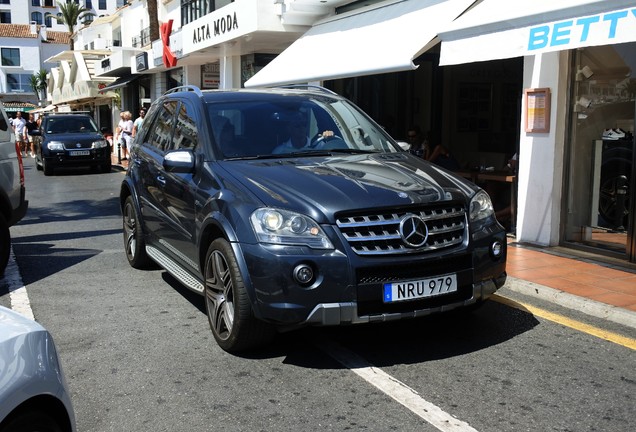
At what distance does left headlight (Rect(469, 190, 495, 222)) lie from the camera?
4.57 m

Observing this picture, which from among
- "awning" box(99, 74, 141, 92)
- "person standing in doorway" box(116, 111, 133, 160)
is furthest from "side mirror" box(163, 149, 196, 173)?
"awning" box(99, 74, 141, 92)

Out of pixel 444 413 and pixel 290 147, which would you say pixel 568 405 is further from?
pixel 290 147

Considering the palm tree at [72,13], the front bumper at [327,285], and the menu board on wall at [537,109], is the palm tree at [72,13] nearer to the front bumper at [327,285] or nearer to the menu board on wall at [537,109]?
the menu board on wall at [537,109]

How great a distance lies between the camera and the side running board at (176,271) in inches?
203

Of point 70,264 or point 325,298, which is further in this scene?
point 70,264

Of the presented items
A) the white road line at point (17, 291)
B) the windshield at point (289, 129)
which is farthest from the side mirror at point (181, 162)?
the white road line at point (17, 291)

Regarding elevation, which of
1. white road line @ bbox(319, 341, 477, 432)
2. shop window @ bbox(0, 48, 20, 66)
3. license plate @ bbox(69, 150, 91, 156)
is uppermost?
shop window @ bbox(0, 48, 20, 66)

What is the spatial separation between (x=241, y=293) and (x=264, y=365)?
0.52m

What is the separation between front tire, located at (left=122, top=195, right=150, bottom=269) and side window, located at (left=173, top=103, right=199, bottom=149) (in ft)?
4.26

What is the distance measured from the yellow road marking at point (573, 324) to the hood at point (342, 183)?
1402mm

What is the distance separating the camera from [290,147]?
5.26 meters

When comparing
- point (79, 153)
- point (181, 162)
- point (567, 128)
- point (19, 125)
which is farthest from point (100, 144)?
point (181, 162)

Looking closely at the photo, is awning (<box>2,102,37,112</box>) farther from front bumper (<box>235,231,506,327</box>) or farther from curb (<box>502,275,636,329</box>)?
front bumper (<box>235,231,506,327</box>)

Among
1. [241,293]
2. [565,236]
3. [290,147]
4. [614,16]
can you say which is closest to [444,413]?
[241,293]
